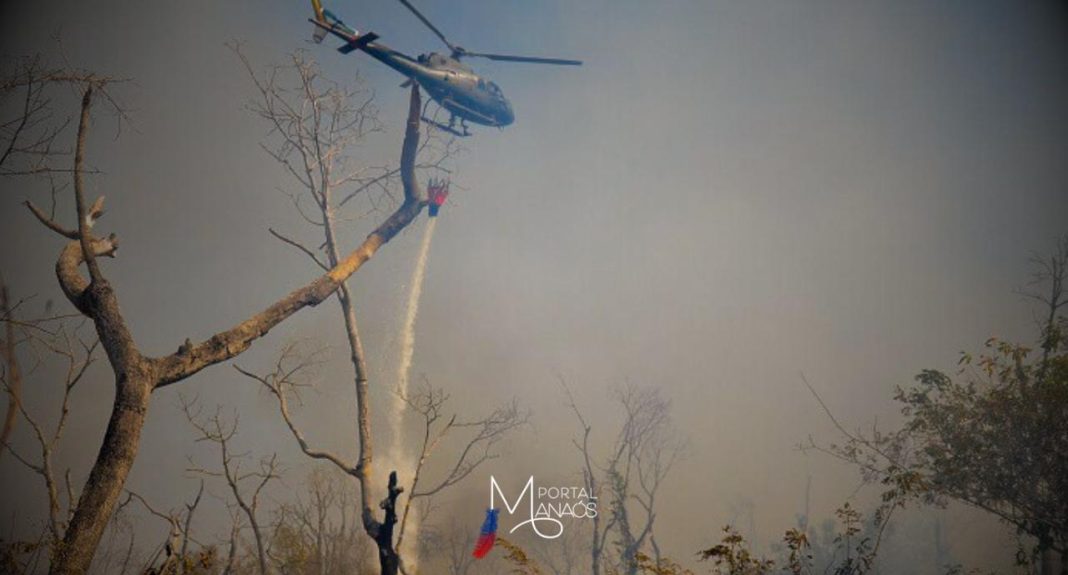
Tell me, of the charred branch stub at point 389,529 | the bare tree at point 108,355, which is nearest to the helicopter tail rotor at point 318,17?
the bare tree at point 108,355

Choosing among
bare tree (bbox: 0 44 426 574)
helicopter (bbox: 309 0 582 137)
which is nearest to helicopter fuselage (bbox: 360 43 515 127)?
helicopter (bbox: 309 0 582 137)

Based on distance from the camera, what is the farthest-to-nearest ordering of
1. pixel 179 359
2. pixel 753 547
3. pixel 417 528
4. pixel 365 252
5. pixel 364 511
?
pixel 753 547 → pixel 417 528 → pixel 365 252 → pixel 364 511 → pixel 179 359

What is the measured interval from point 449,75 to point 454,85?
34 cm

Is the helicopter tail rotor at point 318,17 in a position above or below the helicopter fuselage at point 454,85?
below

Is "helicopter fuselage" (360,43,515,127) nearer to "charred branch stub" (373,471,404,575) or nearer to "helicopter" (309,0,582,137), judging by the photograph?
"helicopter" (309,0,582,137)

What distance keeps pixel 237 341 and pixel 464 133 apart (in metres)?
10.4

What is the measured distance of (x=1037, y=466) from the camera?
1179cm

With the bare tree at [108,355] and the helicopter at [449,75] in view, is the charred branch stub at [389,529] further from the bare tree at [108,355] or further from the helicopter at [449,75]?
the helicopter at [449,75]

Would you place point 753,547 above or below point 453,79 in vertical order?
below

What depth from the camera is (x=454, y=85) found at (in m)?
16.8

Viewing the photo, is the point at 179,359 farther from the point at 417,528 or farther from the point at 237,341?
the point at 417,528

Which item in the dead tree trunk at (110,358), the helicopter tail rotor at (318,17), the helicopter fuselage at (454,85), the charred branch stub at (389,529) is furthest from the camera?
the helicopter fuselage at (454,85)

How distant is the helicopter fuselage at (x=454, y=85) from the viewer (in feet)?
49.8

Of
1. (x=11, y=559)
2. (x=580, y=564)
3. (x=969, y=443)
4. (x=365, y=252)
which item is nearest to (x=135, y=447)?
(x=11, y=559)
